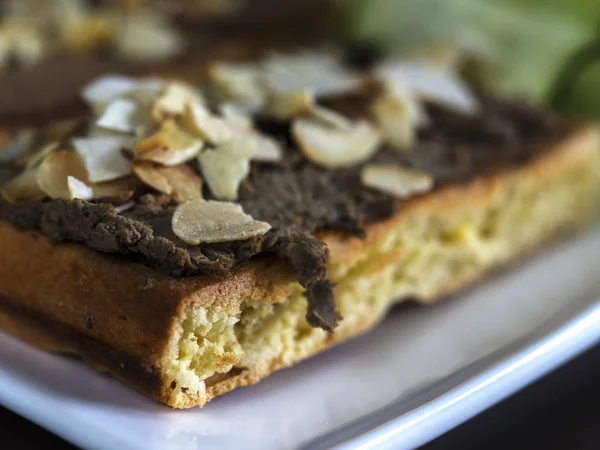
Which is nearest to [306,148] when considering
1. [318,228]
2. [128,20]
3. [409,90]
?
[318,228]

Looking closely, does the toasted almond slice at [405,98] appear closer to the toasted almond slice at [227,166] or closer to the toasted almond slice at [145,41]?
the toasted almond slice at [227,166]

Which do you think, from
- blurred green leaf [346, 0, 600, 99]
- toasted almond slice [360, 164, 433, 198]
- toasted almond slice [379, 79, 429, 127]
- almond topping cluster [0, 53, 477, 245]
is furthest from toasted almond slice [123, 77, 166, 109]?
blurred green leaf [346, 0, 600, 99]

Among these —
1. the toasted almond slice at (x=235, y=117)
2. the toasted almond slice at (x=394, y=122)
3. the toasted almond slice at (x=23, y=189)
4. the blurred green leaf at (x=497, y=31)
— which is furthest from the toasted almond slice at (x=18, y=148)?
the blurred green leaf at (x=497, y=31)

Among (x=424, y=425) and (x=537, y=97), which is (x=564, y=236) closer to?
(x=537, y=97)

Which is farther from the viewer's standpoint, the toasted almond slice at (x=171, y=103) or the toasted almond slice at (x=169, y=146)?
the toasted almond slice at (x=171, y=103)

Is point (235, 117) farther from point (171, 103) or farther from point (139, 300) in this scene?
point (139, 300)
